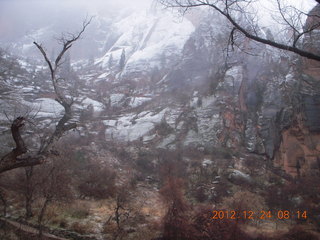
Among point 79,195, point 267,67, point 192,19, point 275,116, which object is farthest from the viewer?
point 192,19

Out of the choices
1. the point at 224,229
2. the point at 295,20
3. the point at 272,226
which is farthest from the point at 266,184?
the point at 295,20

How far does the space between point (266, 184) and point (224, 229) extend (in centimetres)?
942

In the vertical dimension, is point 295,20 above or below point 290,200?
above

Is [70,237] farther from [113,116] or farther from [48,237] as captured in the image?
[113,116]

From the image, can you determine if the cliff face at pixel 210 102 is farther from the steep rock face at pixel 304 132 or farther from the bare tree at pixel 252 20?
the bare tree at pixel 252 20

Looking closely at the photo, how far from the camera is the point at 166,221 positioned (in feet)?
32.3
